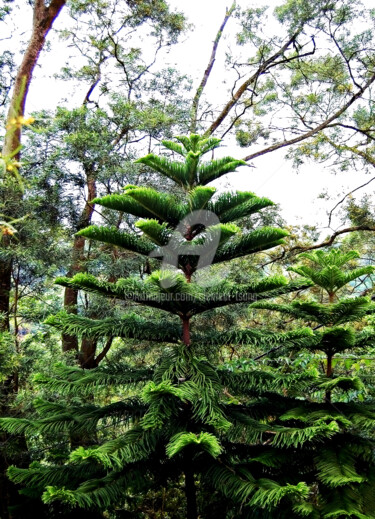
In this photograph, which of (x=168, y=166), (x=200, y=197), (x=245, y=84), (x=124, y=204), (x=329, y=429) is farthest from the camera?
(x=245, y=84)

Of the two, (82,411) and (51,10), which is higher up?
(51,10)

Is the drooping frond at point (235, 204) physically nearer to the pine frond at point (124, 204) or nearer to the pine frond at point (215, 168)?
the pine frond at point (215, 168)

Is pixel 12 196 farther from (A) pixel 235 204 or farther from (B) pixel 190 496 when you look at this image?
(B) pixel 190 496

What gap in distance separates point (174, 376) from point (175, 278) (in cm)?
56

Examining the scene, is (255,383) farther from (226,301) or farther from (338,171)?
(338,171)

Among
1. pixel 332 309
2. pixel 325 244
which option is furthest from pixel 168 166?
pixel 325 244

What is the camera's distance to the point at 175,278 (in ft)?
6.23

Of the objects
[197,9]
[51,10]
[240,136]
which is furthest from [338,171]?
[51,10]

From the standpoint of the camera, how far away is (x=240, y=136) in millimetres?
7613

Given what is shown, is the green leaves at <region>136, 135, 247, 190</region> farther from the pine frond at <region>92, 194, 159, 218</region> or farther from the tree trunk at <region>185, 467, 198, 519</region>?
the tree trunk at <region>185, 467, 198, 519</region>

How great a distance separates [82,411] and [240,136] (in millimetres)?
6394

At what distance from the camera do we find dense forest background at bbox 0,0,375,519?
2023 millimetres

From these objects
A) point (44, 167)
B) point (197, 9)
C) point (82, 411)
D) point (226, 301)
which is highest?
point (197, 9)

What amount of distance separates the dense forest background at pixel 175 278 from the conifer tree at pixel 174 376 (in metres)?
0.01
